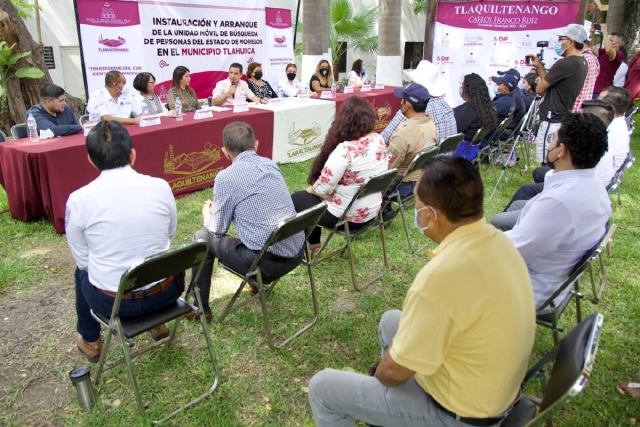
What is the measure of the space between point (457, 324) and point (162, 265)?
1159 mm

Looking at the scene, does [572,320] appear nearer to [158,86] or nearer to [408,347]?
[408,347]

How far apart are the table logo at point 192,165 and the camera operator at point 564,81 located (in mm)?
3446

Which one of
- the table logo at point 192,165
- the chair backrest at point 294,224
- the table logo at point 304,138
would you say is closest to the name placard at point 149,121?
the table logo at point 192,165

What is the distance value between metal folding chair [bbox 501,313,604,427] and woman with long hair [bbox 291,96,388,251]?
5.82 feet

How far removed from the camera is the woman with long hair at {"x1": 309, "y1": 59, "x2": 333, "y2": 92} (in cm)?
774

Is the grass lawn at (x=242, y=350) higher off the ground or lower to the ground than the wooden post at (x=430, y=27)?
lower

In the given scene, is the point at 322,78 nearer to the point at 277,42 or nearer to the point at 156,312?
the point at 277,42

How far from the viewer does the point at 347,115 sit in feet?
9.95

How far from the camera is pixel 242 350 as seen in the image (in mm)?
2537

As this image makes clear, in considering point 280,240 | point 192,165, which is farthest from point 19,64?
point 280,240

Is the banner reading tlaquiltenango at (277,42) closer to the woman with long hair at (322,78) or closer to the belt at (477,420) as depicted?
the woman with long hair at (322,78)

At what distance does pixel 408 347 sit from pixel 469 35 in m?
8.08

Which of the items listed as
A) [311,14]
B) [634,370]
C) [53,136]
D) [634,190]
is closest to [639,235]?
[634,190]

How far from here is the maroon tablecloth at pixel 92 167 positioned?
12.2 feet
